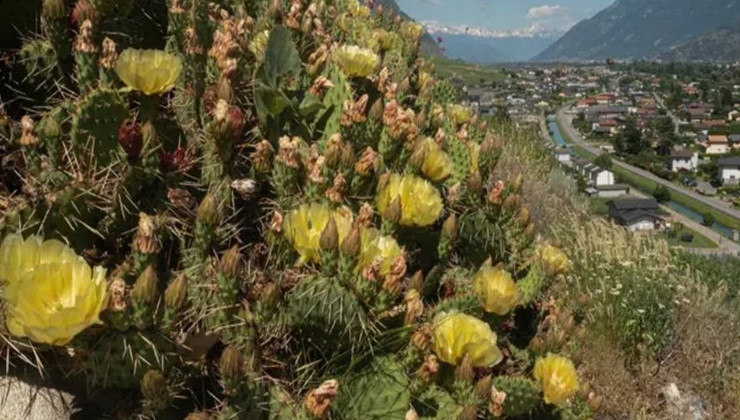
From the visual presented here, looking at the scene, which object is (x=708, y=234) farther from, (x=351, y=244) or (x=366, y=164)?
(x=351, y=244)

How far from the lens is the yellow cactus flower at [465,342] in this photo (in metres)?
1.45

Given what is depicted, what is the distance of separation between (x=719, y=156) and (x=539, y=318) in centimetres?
5995

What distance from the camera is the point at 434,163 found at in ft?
6.23

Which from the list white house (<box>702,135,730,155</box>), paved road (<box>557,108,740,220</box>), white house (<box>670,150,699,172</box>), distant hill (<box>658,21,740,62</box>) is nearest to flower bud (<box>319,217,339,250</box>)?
paved road (<box>557,108,740,220</box>)

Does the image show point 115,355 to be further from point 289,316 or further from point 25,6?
point 25,6

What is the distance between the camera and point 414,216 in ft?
5.50

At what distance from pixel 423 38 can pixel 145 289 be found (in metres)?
4.06

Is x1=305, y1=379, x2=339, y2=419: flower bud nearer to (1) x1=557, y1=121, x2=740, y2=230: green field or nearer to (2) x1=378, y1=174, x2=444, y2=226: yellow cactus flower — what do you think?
(2) x1=378, y1=174, x2=444, y2=226: yellow cactus flower

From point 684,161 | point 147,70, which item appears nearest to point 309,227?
point 147,70

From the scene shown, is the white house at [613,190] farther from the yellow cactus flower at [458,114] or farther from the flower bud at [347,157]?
the flower bud at [347,157]

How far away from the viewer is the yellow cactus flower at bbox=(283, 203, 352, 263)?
145 centimetres

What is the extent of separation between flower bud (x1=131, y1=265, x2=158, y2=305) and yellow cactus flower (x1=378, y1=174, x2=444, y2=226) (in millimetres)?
704

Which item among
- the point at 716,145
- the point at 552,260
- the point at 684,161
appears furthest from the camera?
the point at 716,145

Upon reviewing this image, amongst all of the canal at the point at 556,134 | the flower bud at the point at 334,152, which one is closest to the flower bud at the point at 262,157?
the flower bud at the point at 334,152
